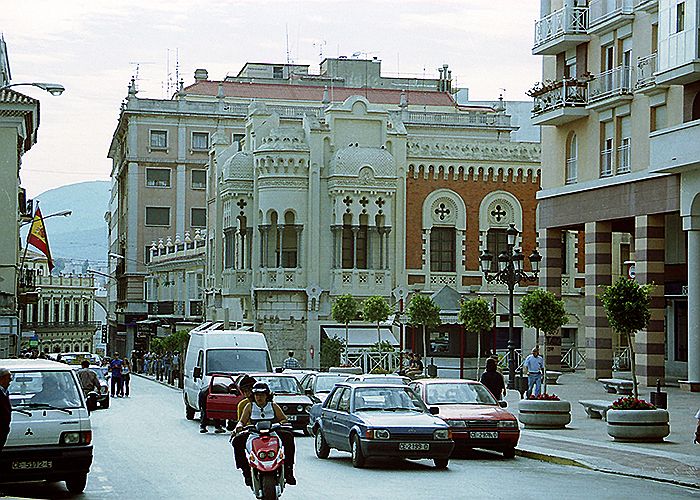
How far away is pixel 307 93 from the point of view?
9062 cm

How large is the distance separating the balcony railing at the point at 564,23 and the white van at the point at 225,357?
17.6 m

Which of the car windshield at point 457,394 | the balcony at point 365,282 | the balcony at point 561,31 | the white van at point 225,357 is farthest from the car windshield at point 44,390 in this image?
the balcony at point 365,282

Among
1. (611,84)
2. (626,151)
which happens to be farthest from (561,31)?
(626,151)

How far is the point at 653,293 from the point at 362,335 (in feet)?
61.6

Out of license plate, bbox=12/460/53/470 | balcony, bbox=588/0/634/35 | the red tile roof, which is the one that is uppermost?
the red tile roof

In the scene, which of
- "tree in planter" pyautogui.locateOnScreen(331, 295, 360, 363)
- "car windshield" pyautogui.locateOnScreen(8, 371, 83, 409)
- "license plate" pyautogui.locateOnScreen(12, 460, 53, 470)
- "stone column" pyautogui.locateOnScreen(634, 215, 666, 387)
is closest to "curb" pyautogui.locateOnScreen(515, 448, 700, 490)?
"car windshield" pyautogui.locateOnScreen(8, 371, 83, 409)

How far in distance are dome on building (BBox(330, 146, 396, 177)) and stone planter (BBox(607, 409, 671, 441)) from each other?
33535 mm

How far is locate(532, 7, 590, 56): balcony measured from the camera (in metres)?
45.6

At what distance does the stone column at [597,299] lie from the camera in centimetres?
4503

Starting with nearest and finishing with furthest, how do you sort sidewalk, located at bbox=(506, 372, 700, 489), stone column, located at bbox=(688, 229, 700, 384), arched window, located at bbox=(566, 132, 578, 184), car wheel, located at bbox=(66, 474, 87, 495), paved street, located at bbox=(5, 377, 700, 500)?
1. car wheel, located at bbox=(66, 474, 87, 495)
2. paved street, located at bbox=(5, 377, 700, 500)
3. sidewalk, located at bbox=(506, 372, 700, 489)
4. stone column, located at bbox=(688, 229, 700, 384)
5. arched window, located at bbox=(566, 132, 578, 184)

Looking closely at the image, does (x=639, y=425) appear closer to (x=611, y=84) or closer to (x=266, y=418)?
(x=266, y=418)

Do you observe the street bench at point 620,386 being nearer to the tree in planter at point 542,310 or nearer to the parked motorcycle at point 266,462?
the tree in planter at point 542,310

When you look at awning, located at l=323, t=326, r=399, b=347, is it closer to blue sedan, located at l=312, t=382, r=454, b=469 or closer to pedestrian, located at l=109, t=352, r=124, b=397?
pedestrian, located at l=109, t=352, r=124, b=397

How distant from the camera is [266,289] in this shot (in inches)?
2237
